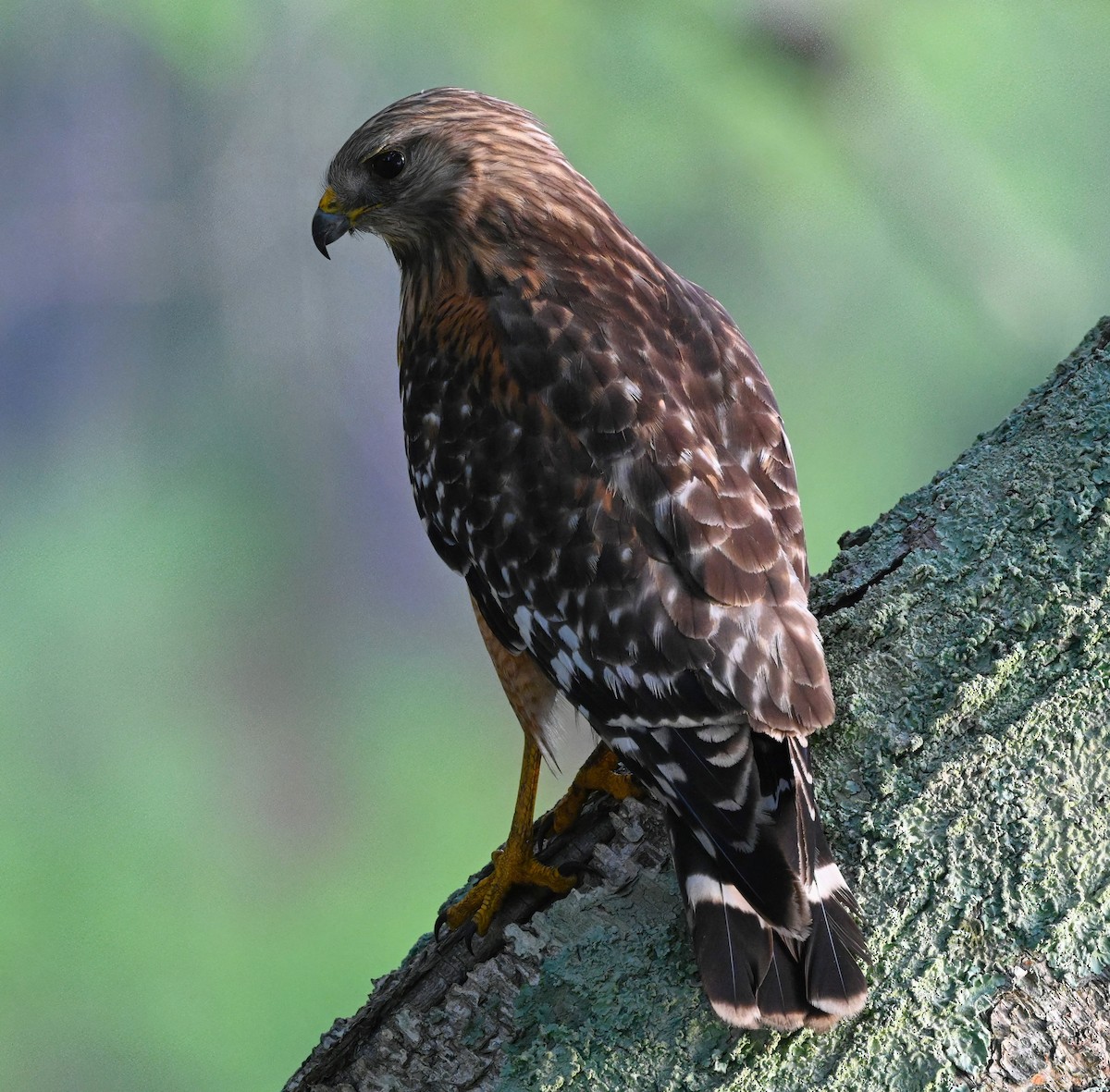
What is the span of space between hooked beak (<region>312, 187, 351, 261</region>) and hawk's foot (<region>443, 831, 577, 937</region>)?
4.36 feet

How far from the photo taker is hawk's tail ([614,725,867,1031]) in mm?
1233

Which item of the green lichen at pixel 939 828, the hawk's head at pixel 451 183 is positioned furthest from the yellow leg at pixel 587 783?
the hawk's head at pixel 451 183

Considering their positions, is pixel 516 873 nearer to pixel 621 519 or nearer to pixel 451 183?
pixel 621 519

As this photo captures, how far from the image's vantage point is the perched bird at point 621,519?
4.52ft

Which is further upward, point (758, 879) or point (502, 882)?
point (502, 882)

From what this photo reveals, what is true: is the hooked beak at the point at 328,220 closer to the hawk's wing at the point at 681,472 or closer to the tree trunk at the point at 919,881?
→ the hawk's wing at the point at 681,472

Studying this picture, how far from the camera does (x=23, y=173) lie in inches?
147

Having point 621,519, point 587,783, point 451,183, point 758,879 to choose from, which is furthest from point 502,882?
point 451,183

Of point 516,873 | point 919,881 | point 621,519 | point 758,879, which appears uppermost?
point 621,519

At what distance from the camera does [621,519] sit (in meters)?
1.69

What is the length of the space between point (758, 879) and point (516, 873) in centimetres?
38

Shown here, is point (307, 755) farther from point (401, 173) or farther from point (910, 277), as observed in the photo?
point (910, 277)

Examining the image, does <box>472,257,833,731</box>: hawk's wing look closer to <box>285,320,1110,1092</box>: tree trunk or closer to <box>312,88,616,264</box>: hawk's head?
<box>285,320,1110,1092</box>: tree trunk

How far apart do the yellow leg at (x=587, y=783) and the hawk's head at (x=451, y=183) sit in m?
0.98
